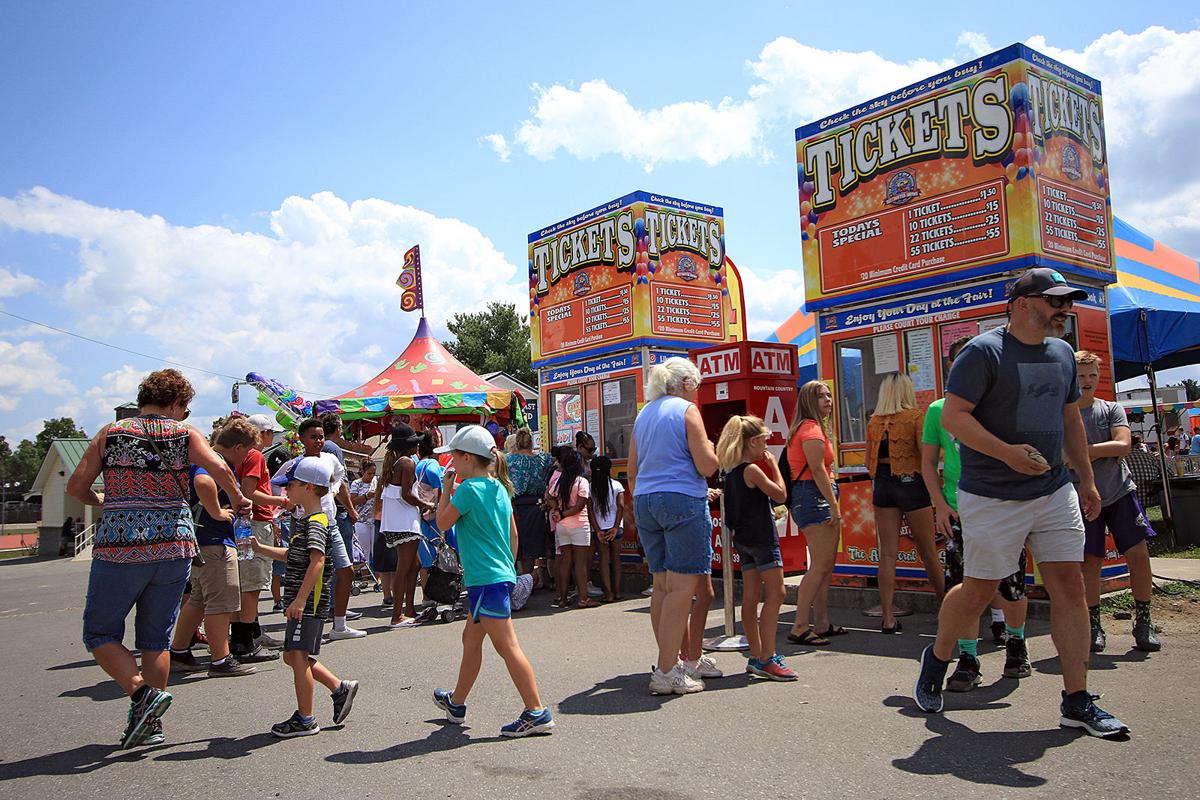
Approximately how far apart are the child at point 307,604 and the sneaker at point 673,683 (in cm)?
169

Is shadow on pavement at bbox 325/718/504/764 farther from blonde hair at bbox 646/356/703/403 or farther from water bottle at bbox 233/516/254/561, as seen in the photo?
water bottle at bbox 233/516/254/561

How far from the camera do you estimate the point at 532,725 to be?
4.48m

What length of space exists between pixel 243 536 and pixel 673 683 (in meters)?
3.84

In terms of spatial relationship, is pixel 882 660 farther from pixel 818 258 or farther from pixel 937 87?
pixel 937 87

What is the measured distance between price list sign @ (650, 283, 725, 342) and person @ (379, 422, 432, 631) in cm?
379

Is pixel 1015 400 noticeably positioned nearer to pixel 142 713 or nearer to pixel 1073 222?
pixel 1073 222

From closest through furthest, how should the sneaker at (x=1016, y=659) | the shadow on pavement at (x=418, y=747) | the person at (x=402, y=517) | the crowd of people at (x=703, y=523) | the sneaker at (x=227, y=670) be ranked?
the crowd of people at (x=703, y=523) → the shadow on pavement at (x=418, y=747) → the sneaker at (x=1016, y=659) → the sneaker at (x=227, y=670) → the person at (x=402, y=517)

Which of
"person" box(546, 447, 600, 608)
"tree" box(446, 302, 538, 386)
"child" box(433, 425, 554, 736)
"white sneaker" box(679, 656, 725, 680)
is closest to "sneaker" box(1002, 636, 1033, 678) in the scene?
"white sneaker" box(679, 656, 725, 680)

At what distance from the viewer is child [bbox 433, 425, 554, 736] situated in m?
4.49

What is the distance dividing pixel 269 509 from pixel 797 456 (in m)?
4.24

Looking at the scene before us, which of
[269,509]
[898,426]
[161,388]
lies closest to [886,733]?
[898,426]

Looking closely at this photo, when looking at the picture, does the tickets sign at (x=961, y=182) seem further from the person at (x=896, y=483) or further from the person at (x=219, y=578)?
the person at (x=219, y=578)

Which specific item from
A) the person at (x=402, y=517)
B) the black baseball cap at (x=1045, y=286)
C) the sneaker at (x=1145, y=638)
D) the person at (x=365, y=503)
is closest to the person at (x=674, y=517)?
the black baseball cap at (x=1045, y=286)

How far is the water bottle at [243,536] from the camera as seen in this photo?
279 inches
